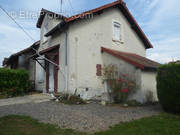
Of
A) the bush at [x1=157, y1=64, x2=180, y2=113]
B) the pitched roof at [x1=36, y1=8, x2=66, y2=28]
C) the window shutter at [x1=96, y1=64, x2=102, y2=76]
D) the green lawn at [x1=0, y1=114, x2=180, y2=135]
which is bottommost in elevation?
the green lawn at [x1=0, y1=114, x2=180, y2=135]

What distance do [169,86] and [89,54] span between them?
17.8 feet

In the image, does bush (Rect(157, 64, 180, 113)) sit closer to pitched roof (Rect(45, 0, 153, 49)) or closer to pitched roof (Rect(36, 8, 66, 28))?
pitched roof (Rect(45, 0, 153, 49))

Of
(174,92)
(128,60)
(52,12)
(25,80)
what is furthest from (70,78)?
(52,12)

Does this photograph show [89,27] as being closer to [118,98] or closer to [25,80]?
[118,98]

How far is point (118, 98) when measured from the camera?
Result: 7.96 meters

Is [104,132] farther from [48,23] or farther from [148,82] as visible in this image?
[48,23]

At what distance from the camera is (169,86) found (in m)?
5.64

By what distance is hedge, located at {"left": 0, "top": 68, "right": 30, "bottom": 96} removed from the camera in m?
9.79

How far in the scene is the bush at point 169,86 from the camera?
5449 millimetres

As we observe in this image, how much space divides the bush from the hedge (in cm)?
946

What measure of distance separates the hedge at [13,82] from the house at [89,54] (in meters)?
1.51

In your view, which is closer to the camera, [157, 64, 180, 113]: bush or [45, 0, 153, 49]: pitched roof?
[157, 64, 180, 113]: bush

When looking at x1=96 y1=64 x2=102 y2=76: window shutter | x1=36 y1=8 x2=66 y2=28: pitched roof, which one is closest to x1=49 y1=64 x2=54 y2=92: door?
x1=96 y1=64 x2=102 y2=76: window shutter

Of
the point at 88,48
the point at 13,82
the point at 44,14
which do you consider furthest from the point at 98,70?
the point at 44,14
